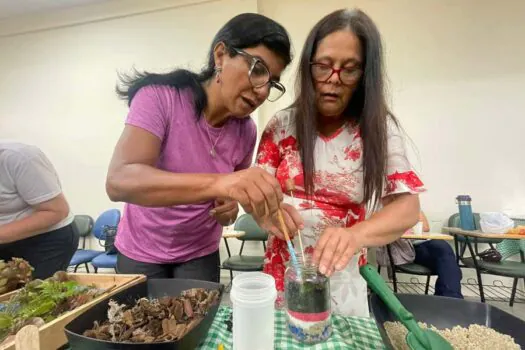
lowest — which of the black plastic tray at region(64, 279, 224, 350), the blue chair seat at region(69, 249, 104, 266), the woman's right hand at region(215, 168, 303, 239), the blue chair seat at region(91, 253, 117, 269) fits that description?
the blue chair seat at region(69, 249, 104, 266)

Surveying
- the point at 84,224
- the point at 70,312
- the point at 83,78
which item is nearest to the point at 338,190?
the point at 70,312

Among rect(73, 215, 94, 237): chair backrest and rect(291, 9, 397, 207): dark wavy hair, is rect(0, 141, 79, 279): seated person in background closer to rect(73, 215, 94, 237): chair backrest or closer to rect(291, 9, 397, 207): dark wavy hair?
rect(291, 9, 397, 207): dark wavy hair

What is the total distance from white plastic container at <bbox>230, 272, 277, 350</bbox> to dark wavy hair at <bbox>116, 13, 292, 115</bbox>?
65cm

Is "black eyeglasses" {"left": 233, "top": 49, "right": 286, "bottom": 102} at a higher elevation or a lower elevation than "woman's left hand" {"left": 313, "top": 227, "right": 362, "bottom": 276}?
higher

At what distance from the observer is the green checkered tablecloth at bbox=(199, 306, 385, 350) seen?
0.59 m

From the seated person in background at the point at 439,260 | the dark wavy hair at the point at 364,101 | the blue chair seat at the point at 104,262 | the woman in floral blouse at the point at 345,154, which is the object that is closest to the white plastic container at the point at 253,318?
the woman in floral blouse at the point at 345,154

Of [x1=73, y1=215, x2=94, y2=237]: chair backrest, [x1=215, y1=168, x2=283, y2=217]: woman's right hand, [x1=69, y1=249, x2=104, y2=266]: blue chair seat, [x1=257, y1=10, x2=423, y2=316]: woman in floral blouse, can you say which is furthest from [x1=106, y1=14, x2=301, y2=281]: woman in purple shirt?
[x1=73, y1=215, x2=94, y2=237]: chair backrest

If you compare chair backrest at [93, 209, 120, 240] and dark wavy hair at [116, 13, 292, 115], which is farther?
chair backrest at [93, 209, 120, 240]

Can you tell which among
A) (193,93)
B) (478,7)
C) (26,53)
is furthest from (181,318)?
(26,53)

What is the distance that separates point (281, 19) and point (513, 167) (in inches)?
117

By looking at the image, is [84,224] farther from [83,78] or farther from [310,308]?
[310,308]

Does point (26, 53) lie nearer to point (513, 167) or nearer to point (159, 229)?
point (159, 229)

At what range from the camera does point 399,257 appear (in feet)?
8.19

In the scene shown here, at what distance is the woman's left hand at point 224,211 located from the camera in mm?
933
